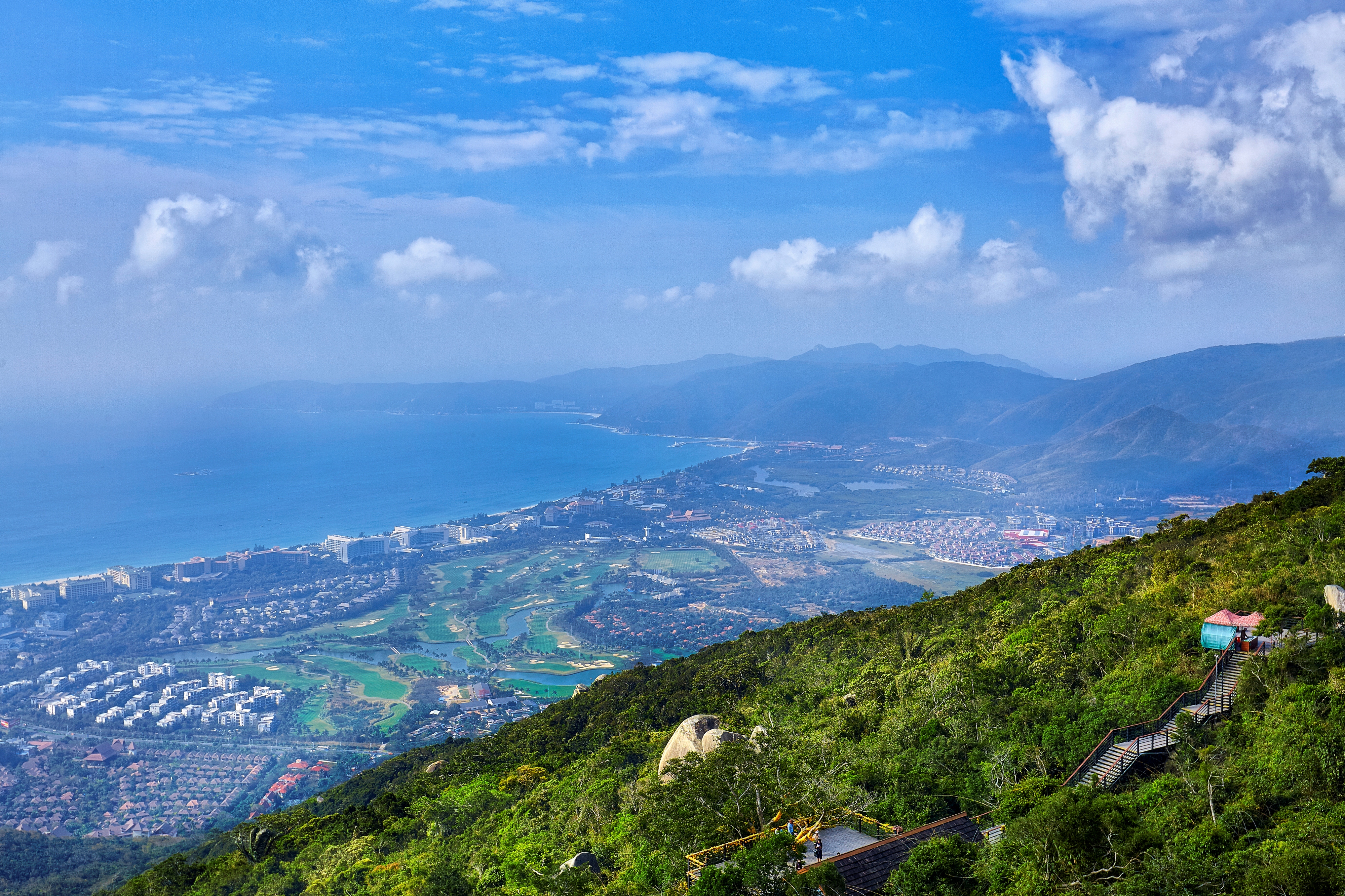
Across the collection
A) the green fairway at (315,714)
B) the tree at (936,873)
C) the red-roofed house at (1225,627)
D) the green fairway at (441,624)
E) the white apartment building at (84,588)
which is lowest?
the green fairway at (315,714)

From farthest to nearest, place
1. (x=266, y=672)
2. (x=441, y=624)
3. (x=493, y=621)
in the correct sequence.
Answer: (x=493, y=621) → (x=441, y=624) → (x=266, y=672)

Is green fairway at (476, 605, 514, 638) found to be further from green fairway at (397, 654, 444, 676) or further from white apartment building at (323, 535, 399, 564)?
white apartment building at (323, 535, 399, 564)

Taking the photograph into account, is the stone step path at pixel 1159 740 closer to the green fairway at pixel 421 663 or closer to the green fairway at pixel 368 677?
the green fairway at pixel 368 677

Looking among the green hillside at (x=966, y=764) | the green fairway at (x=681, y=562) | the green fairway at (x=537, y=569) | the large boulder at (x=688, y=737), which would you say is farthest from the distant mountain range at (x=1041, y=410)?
the large boulder at (x=688, y=737)

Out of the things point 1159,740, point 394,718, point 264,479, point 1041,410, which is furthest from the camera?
point 1041,410

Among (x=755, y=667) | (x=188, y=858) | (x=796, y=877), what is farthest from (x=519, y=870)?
(x=188, y=858)

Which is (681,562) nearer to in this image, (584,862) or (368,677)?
(368,677)

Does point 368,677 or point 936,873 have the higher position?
point 936,873

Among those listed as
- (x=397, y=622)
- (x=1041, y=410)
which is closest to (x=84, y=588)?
(x=397, y=622)
